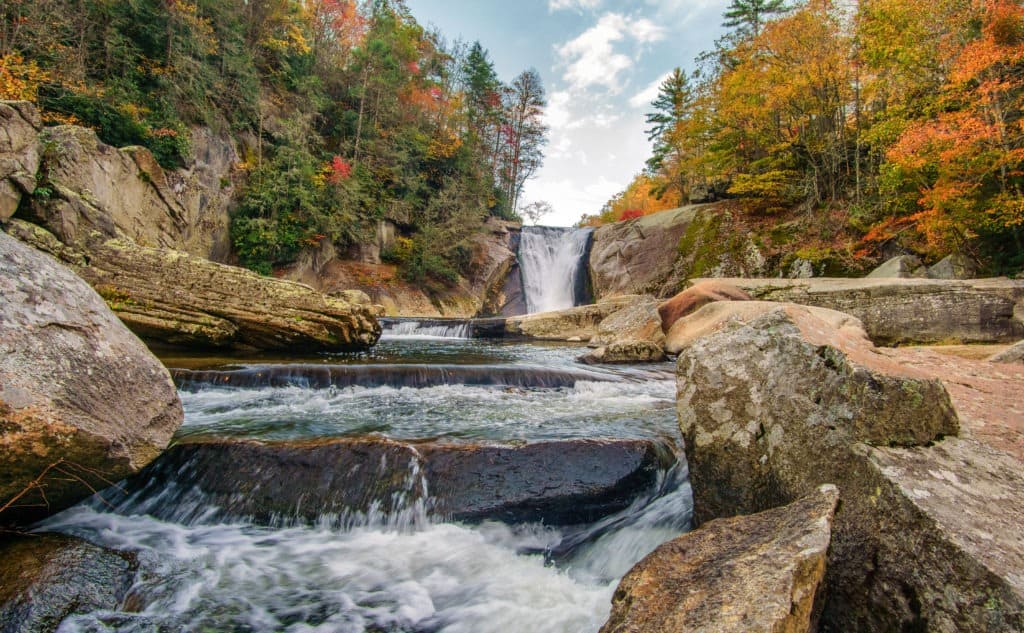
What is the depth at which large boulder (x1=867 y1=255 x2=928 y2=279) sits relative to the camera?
1102 centimetres

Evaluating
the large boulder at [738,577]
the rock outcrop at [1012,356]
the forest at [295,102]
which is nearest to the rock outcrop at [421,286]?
the forest at [295,102]

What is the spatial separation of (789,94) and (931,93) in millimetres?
3782

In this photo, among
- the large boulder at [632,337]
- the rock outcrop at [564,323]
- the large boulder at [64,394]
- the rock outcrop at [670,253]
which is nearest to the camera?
the large boulder at [64,394]

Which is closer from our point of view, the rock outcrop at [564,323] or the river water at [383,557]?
the river water at [383,557]

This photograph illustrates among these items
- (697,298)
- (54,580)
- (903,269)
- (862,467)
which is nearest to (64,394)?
(54,580)

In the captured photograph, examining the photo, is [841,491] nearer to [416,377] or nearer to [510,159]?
[416,377]

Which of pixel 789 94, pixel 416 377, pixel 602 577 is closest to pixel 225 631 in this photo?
pixel 602 577

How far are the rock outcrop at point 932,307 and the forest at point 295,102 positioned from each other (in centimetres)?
1764

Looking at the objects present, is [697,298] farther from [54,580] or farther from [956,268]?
[54,580]

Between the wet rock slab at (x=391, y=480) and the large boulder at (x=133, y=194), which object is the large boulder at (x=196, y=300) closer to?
the large boulder at (x=133, y=194)

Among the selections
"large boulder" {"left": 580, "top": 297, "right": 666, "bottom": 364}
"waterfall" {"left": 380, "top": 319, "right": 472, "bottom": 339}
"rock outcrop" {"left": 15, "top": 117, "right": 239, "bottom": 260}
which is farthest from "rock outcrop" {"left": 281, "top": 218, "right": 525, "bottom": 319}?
"large boulder" {"left": 580, "top": 297, "right": 666, "bottom": 364}

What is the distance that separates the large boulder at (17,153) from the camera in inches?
264

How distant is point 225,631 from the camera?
85.4 inches

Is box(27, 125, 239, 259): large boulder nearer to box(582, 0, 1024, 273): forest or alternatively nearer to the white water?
the white water
